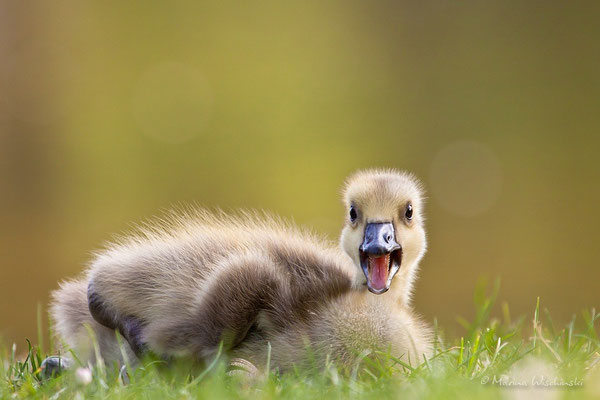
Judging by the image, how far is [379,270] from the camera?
65.3 inches

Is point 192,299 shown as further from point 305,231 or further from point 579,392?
point 579,392

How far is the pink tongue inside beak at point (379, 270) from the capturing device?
5.38 ft

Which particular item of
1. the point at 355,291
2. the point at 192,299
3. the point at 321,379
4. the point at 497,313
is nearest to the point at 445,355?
the point at 355,291

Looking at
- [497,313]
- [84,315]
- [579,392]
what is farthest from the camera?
[497,313]

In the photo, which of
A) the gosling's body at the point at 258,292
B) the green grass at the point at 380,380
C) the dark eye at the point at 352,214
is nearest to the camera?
the green grass at the point at 380,380

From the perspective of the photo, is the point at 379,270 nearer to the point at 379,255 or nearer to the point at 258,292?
the point at 379,255

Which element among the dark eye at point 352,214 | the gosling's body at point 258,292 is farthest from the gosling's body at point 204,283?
the dark eye at point 352,214

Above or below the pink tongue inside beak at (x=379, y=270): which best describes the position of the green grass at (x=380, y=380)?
below

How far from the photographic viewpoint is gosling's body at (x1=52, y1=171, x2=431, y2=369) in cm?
160

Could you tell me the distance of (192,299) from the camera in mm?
1679

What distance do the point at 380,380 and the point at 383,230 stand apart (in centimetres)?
34

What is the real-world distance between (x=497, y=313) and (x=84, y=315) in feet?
11.7

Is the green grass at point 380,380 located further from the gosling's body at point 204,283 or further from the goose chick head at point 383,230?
the goose chick head at point 383,230

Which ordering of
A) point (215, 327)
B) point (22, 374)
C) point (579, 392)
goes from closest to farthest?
1. point (579, 392)
2. point (215, 327)
3. point (22, 374)
